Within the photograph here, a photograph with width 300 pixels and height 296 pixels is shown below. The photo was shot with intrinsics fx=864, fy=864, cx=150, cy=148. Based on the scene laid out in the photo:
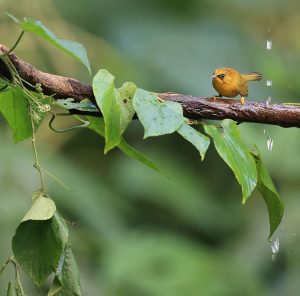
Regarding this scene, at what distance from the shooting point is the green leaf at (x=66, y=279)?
4.45ft

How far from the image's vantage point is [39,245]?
1301 mm

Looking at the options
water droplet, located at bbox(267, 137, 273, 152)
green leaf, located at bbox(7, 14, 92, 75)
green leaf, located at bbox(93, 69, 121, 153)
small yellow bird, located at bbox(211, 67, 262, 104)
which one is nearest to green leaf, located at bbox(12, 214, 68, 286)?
green leaf, located at bbox(93, 69, 121, 153)

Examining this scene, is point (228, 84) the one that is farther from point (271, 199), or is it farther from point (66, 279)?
point (66, 279)

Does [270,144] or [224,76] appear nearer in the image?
[224,76]

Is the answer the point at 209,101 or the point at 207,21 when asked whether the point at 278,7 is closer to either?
the point at 207,21

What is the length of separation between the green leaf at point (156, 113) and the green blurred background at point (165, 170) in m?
1.64

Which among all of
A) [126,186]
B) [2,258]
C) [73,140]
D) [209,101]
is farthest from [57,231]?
[73,140]

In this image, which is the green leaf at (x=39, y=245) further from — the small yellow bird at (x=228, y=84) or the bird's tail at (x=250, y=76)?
the bird's tail at (x=250, y=76)


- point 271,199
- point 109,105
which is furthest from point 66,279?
point 271,199

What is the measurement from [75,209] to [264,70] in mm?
1240

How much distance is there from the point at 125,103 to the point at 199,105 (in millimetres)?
190

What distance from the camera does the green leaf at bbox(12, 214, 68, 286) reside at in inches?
51.0

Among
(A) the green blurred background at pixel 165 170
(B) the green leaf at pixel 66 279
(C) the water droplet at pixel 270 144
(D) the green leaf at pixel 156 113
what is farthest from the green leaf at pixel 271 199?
(C) the water droplet at pixel 270 144

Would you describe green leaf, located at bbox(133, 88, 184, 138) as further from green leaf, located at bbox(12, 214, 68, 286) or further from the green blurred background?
the green blurred background
